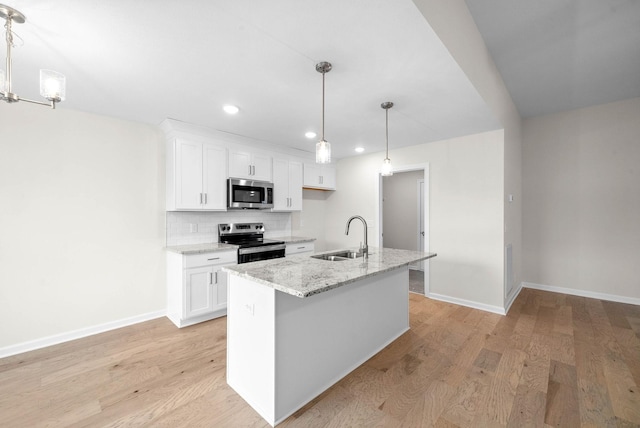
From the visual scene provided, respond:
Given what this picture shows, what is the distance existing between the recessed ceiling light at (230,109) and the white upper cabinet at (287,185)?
144cm

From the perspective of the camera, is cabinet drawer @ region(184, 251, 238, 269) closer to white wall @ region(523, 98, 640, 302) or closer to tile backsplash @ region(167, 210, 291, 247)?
tile backsplash @ region(167, 210, 291, 247)

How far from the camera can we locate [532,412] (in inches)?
71.4

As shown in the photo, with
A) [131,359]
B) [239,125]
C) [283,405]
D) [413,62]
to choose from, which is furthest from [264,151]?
[283,405]

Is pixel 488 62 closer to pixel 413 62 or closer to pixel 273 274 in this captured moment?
pixel 413 62

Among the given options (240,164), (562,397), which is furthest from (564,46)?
(240,164)

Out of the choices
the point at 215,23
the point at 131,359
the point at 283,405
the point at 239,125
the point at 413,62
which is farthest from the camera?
the point at 239,125

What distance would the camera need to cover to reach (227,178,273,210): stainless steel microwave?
3.73m

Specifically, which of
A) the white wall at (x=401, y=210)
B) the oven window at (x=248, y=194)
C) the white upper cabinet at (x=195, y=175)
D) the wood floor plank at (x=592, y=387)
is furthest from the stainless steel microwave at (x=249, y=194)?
the wood floor plank at (x=592, y=387)

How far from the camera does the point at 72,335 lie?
2.87 meters

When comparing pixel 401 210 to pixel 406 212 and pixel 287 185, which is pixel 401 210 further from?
pixel 287 185

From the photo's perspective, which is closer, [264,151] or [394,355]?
[394,355]

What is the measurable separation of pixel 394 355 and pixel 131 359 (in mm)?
2408

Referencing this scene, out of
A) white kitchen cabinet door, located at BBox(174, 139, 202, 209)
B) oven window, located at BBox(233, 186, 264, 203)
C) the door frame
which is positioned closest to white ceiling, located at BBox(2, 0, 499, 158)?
white kitchen cabinet door, located at BBox(174, 139, 202, 209)

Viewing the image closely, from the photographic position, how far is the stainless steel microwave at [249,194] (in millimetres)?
3729
